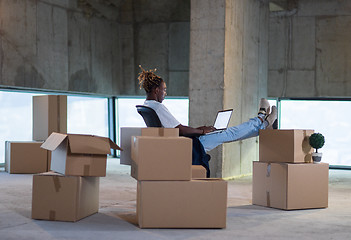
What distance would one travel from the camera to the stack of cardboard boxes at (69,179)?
4023 millimetres

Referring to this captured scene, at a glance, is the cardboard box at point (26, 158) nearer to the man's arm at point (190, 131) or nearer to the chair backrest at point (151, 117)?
the chair backrest at point (151, 117)

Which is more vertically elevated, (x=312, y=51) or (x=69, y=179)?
(x=312, y=51)

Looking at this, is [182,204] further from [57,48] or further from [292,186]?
[57,48]

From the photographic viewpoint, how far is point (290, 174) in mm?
4789

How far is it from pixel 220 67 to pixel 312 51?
9.27ft

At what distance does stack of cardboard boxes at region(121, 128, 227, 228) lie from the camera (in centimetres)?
379

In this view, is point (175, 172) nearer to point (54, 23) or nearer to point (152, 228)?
point (152, 228)

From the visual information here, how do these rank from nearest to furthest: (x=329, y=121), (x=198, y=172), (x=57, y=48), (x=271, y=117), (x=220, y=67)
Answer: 1. (x=198, y=172)
2. (x=271, y=117)
3. (x=220, y=67)
4. (x=57, y=48)
5. (x=329, y=121)

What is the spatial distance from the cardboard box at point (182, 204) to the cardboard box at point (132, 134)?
17.4 inches

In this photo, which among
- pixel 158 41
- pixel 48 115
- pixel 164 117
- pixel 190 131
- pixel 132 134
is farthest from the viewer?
pixel 158 41

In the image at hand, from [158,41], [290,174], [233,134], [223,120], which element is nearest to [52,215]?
[223,120]

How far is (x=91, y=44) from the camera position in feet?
32.1

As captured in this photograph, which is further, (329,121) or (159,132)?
(329,121)

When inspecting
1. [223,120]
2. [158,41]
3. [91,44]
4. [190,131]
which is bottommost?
[190,131]
